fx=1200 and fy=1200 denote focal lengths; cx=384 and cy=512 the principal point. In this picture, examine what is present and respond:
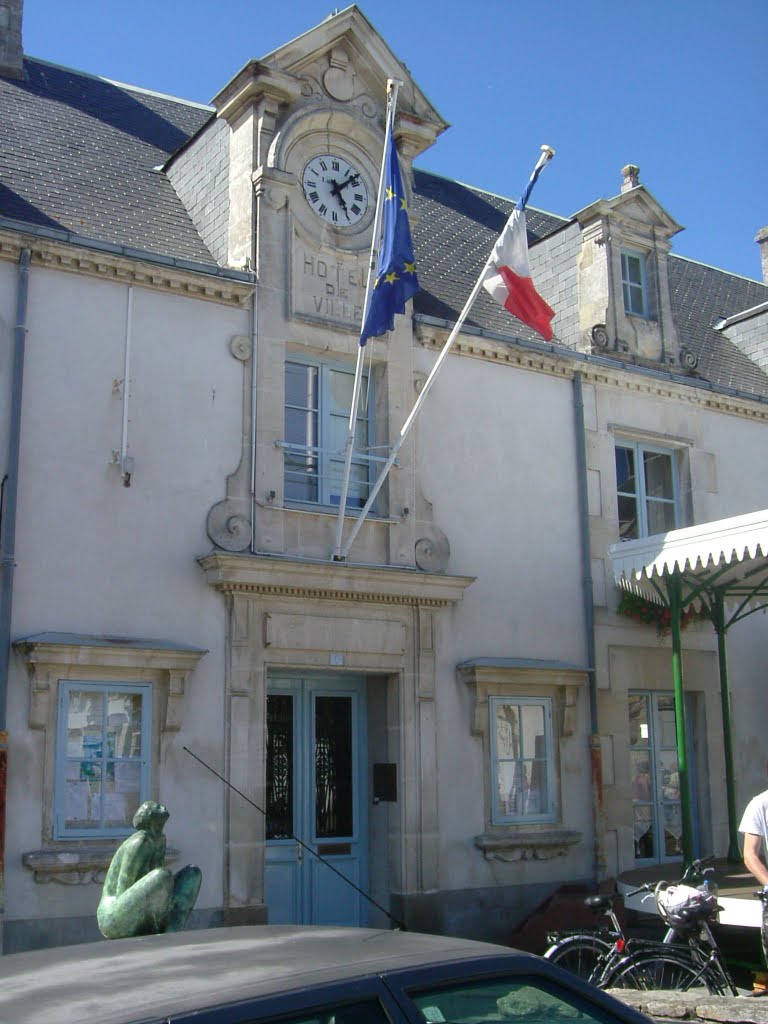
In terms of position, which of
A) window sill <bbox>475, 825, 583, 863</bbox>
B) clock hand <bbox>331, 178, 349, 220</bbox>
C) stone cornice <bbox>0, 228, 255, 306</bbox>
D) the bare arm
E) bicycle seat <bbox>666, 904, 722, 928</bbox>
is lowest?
bicycle seat <bbox>666, 904, 722, 928</bbox>

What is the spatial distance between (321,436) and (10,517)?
10.4ft

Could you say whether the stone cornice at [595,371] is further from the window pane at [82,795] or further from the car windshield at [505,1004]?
the car windshield at [505,1004]

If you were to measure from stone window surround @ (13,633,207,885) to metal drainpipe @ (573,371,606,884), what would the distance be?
179 inches

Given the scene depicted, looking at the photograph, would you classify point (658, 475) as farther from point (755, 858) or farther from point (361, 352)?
point (755, 858)

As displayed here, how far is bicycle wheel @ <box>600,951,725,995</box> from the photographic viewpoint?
23.7ft

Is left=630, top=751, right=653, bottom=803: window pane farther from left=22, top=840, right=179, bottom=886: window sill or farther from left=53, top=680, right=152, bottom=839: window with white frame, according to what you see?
left=22, top=840, right=179, bottom=886: window sill

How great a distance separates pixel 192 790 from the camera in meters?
9.95

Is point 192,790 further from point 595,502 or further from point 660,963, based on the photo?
point 595,502

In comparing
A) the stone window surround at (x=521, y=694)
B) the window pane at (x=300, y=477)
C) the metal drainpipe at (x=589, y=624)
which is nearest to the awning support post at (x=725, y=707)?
the metal drainpipe at (x=589, y=624)

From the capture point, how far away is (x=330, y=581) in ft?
35.7

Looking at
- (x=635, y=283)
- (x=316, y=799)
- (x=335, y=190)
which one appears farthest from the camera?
(x=635, y=283)

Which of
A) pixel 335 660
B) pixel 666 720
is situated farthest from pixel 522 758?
pixel 335 660

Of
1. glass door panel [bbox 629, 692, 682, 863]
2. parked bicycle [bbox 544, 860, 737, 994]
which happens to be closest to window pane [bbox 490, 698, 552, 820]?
glass door panel [bbox 629, 692, 682, 863]

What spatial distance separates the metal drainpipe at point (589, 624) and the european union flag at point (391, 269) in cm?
311
